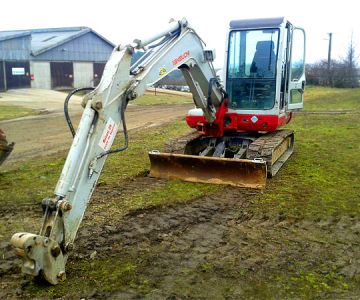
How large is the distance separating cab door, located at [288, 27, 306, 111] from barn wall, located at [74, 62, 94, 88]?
99.2ft

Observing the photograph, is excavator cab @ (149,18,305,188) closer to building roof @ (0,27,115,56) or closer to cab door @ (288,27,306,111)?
cab door @ (288,27,306,111)

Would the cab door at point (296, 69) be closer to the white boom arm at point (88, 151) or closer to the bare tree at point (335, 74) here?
the white boom arm at point (88, 151)

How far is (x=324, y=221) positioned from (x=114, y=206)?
9.01 ft

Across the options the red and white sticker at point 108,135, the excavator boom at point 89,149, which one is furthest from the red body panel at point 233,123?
the red and white sticker at point 108,135

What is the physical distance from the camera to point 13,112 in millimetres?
19688

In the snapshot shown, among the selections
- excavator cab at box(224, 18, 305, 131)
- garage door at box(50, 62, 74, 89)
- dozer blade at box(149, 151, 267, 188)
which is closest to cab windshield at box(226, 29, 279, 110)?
excavator cab at box(224, 18, 305, 131)

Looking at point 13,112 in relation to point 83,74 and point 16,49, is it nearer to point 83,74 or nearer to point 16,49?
point 16,49

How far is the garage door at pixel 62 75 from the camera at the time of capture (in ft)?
118

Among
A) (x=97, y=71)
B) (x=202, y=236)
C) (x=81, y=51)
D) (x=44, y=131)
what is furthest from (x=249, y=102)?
(x=97, y=71)

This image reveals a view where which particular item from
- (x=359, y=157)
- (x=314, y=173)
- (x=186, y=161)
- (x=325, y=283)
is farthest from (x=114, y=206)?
(x=359, y=157)

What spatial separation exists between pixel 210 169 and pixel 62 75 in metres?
31.6

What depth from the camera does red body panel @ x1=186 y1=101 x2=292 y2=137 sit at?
798 centimetres

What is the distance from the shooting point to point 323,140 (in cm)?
1148

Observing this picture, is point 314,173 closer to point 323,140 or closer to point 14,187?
point 323,140
